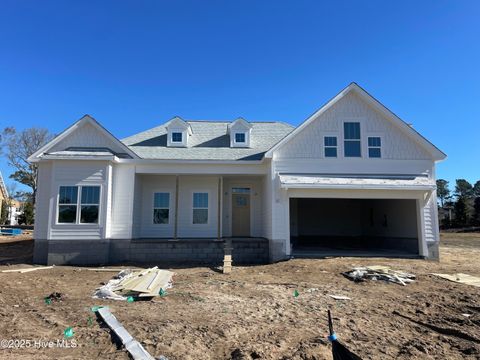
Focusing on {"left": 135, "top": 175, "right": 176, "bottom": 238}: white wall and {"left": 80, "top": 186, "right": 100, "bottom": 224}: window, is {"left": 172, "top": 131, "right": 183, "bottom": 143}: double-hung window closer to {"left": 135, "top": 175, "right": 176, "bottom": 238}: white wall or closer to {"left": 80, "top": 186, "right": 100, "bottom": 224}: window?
{"left": 135, "top": 175, "right": 176, "bottom": 238}: white wall

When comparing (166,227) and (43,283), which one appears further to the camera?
(166,227)

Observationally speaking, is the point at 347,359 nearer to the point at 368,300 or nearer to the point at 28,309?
the point at 368,300

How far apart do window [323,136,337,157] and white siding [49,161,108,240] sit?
9.22m

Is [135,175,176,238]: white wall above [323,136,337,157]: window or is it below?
below

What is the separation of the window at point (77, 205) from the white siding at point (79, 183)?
0.16m

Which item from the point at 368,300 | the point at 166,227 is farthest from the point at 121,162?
the point at 368,300

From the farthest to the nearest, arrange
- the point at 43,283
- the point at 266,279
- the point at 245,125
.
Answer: the point at 245,125, the point at 266,279, the point at 43,283

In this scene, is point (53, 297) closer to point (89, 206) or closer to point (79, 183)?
point (89, 206)

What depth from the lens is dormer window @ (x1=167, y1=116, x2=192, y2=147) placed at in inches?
674

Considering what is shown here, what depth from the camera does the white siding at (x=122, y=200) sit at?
14367mm

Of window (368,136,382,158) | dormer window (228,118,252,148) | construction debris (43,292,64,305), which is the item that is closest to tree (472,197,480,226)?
window (368,136,382,158)

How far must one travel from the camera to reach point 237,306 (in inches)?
294

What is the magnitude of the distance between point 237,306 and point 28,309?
14.4 feet

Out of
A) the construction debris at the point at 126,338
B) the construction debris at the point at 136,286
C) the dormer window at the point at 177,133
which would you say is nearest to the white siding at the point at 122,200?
the dormer window at the point at 177,133
